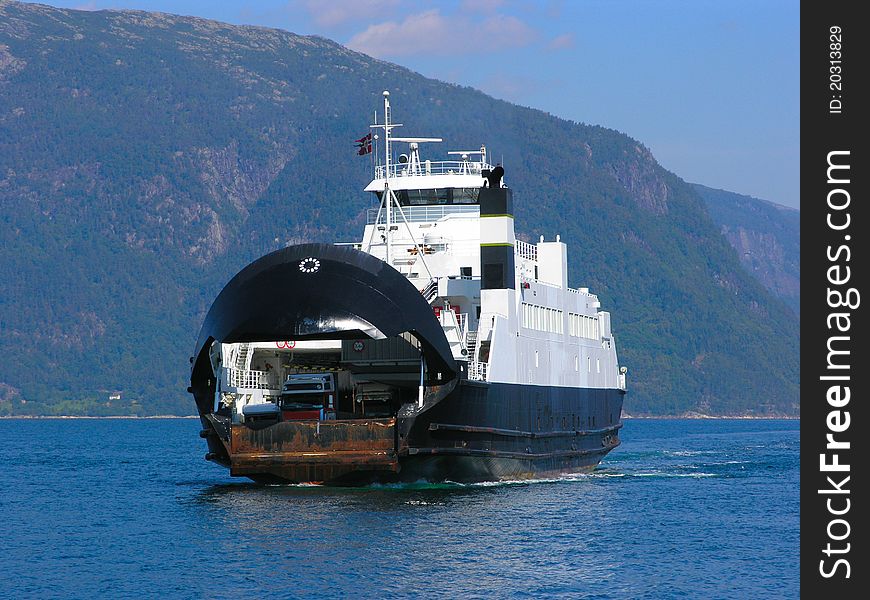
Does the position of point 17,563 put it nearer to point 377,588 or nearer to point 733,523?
point 377,588

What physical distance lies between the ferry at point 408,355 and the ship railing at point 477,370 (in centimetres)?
6

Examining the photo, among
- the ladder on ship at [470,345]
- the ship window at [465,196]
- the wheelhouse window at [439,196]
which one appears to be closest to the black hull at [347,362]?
the ladder on ship at [470,345]

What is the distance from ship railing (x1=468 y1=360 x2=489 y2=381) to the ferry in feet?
0.20

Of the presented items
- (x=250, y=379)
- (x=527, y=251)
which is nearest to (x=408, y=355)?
(x=250, y=379)

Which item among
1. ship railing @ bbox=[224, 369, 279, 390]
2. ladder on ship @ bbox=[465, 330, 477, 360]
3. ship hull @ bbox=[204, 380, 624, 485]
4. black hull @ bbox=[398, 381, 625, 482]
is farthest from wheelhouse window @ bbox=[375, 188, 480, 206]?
ship railing @ bbox=[224, 369, 279, 390]

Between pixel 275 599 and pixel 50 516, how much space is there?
51.2 ft

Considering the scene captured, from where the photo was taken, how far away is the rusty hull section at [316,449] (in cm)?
3741

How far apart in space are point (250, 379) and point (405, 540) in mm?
11752

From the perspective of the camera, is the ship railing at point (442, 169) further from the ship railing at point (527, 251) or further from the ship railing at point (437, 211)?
the ship railing at point (527, 251)

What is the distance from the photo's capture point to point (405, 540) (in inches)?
1250

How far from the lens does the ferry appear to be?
123 feet

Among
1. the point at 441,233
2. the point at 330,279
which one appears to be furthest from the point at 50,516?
the point at 441,233

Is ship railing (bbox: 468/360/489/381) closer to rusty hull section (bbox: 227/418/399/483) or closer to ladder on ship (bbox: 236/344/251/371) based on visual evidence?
rusty hull section (bbox: 227/418/399/483)

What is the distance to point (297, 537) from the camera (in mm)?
32000
